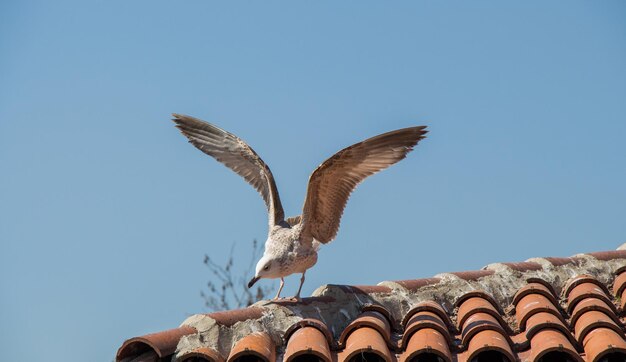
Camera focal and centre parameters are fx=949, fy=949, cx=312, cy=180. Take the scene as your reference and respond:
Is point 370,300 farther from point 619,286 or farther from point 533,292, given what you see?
point 619,286

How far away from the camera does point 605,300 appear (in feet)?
17.8

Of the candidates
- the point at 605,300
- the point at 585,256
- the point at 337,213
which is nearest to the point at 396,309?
the point at 337,213

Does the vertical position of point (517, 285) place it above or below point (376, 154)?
below

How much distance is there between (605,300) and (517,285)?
0.73 metres

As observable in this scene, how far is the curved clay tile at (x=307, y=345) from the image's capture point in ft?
14.8

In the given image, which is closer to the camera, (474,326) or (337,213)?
(474,326)

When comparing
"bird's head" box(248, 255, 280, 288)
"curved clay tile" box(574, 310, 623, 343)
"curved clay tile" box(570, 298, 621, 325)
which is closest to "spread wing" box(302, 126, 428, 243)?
"bird's head" box(248, 255, 280, 288)

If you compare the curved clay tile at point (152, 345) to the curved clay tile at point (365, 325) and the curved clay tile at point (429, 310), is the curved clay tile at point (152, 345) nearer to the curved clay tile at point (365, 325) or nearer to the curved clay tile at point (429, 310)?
the curved clay tile at point (365, 325)

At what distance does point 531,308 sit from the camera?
531cm

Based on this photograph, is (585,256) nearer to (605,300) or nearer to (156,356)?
(605,300)

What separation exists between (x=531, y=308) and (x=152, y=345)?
85.7 inches

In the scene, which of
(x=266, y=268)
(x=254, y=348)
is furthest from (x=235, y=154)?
(x=254, y=348)

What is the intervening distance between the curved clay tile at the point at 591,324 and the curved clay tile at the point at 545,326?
0.26 feet

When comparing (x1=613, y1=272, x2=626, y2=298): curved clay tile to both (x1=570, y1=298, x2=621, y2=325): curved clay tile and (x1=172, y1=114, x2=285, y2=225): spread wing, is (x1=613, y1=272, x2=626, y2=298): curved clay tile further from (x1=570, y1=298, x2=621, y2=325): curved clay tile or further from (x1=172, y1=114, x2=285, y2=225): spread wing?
(x1=172, y1=114, x2=285, y2=225): spread wing
